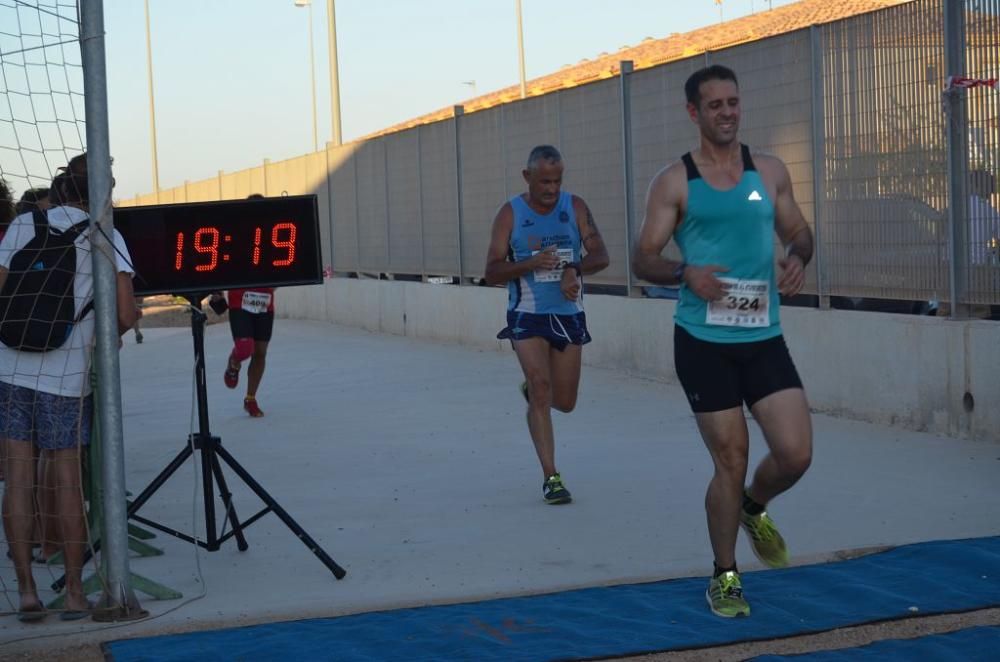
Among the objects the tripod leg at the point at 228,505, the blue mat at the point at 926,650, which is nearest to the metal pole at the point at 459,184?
the tripod leg at the point at 228,505

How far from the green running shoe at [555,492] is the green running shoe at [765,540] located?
2.41 metres

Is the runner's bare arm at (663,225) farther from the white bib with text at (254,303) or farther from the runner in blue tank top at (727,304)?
the white bib with text at (254,303)

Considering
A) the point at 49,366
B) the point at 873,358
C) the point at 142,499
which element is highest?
the point at 49,366

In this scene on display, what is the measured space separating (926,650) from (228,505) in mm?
3443

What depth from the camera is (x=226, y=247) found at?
7039 mm

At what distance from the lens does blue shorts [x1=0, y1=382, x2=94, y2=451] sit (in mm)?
6142

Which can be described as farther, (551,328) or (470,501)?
(470,501)

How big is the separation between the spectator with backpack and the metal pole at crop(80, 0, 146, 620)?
0.31 ft

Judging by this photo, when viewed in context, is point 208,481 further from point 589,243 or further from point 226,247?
point 589,243

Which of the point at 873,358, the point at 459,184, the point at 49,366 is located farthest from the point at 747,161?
the point at 459,184

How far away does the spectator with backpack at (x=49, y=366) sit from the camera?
607cm

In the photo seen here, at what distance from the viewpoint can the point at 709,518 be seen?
583 centimetres

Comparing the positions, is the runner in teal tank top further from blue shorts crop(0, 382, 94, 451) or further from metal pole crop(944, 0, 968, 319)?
metal pole crop(944, 0, 968, 319)

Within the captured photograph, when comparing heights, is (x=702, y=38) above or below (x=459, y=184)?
above
